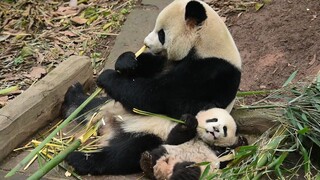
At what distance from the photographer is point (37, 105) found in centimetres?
445

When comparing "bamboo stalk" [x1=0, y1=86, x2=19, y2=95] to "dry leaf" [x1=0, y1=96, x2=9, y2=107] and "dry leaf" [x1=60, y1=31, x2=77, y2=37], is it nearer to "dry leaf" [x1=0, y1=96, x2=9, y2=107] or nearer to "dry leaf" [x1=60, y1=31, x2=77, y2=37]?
"dry leaf" [x1=0, y1=96, x2=9, y2=107]

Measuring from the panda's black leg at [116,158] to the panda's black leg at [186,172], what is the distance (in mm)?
313

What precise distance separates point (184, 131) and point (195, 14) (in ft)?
2.60

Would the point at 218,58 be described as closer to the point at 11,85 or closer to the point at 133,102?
the point at 133,102

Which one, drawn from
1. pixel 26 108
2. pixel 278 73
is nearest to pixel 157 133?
pixel 26 108

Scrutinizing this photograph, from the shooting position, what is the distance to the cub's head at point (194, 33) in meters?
4.02

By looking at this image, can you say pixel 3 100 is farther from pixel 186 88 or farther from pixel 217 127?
pixel 217 127

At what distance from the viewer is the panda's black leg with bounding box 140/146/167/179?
12.6 feet

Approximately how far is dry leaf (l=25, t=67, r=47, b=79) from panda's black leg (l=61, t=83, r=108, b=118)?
2.79ft

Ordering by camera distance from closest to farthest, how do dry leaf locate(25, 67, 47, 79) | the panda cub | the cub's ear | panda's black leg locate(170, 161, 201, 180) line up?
1. panda's black leg locate(170, 161, 201, 180)
2. the panda cub
3. the cub's ear
4. dry leaf locate(25, 67, 47, 79)

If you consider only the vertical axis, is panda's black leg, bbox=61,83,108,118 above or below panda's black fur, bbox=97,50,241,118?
below

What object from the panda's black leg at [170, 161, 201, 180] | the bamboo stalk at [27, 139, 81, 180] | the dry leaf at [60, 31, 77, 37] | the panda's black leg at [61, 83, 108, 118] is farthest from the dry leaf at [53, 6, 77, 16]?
the panda's black leg at [170, 161, 201, 180]

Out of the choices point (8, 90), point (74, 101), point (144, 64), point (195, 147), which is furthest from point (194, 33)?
point (8, 90)

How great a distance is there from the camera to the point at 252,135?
14.6ft
